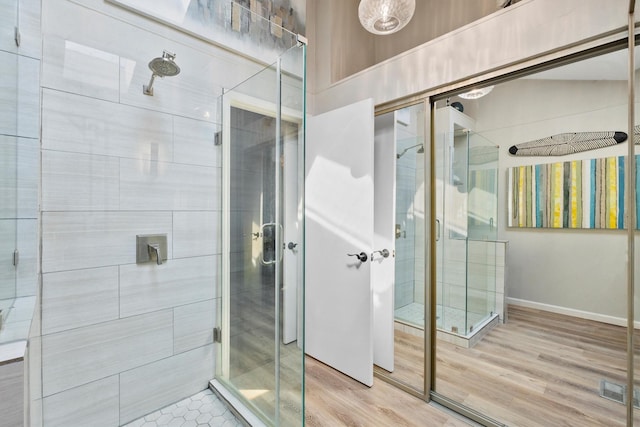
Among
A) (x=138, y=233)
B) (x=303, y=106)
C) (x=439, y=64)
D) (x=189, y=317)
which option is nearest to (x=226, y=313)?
(x=189, y=317)

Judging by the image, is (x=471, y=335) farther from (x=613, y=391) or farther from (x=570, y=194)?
(x=570, y=194)

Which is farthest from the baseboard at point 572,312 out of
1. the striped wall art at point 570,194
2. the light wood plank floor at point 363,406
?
the light wood plank floor at point 363,406

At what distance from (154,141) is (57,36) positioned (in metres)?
0.59

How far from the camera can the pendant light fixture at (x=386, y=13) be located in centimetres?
166

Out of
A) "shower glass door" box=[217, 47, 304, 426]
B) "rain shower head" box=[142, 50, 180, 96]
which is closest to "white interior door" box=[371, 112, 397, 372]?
"shower glass door" box=[217, 47, 304, 426]

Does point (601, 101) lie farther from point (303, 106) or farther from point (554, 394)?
point (554, 394)

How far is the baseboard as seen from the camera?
1.34m

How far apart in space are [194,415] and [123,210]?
1.23 m

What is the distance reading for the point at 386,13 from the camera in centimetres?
168

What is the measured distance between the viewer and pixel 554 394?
5.26 feet

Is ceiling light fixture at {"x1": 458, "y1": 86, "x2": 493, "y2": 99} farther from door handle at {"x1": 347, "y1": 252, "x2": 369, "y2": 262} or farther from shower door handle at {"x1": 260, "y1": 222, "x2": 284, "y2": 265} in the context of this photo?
shower door handle at {"x1": 260, "y1": 222, "x2": 284, "y2": 265}

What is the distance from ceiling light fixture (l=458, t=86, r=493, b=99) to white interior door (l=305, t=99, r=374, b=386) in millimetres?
583

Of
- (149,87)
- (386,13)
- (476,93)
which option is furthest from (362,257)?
(149,87)

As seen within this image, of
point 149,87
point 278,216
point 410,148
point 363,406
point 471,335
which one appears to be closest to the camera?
point 278,216
